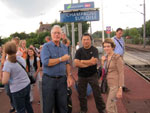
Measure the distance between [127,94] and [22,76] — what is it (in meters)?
3.77

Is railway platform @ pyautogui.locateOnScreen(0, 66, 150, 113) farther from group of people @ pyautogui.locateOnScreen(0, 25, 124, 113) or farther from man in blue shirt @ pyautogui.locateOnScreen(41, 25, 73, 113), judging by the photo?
man in blue shirt @ pyautogui.locateOnScreen(41, 25, 73, 113)

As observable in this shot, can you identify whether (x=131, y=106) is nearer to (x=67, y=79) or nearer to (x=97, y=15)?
(x=67, y=79)

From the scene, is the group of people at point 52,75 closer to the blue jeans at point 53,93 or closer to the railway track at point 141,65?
the blue jeans at point 53,93

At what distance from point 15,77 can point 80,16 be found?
502 centimetres

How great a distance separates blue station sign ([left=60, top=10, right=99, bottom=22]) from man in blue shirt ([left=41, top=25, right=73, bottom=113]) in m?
4.29

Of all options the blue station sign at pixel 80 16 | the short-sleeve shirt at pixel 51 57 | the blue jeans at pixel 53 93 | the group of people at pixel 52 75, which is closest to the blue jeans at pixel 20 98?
the group of people at pixel 52 75

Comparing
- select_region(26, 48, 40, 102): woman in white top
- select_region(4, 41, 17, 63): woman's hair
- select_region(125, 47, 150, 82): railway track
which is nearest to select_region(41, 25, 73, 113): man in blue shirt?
select_region(4, 41, 17, 63): woman's hair

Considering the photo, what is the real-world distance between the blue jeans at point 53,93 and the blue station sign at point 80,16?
15.0ft

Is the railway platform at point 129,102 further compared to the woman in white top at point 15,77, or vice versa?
the railway platform at point 129,102

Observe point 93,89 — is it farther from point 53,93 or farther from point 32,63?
point 32,63

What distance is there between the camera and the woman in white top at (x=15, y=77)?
9.01ft

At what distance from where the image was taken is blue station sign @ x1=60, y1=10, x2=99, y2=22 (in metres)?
6.88

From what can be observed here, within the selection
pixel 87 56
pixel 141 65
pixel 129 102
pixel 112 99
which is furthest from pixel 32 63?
pixel 141 65

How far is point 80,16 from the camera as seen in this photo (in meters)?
7.14
